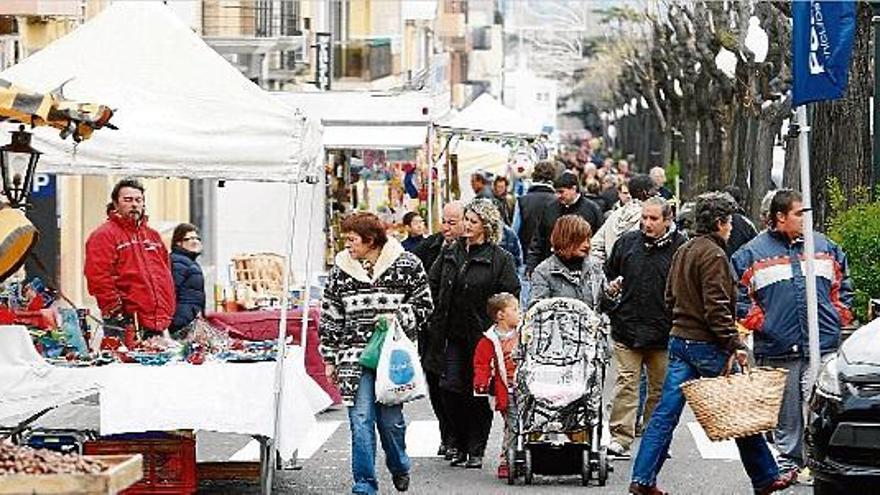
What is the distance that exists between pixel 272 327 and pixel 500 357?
388 cm

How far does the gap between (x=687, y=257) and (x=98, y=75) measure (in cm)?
365

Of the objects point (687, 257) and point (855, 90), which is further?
point (855, 90)

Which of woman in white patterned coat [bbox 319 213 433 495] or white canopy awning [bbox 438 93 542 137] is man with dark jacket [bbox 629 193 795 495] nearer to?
woman in white patterned coat [bbox 319 213 433 495]

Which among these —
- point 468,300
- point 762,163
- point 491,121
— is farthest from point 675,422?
point 491,121

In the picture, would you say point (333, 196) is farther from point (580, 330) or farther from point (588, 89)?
point (588, 89)

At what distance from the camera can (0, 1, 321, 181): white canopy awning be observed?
12273 millimetres

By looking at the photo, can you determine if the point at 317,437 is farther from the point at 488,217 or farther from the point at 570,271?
the point at 570,271

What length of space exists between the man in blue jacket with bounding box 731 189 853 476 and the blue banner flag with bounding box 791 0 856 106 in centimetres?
71

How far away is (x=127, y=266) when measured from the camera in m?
15.0

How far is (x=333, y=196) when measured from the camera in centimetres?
3294

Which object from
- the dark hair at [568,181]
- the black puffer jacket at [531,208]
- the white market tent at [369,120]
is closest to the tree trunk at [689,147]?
the white market tent at [369,120]

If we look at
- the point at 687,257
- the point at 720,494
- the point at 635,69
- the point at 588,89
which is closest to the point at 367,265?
the point at 687,257

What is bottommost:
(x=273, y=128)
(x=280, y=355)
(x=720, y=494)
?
(x=720, y=494)

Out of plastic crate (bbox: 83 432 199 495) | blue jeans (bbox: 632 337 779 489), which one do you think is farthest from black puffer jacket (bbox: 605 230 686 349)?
plastic crate (bbox: 83 432 199 495)
